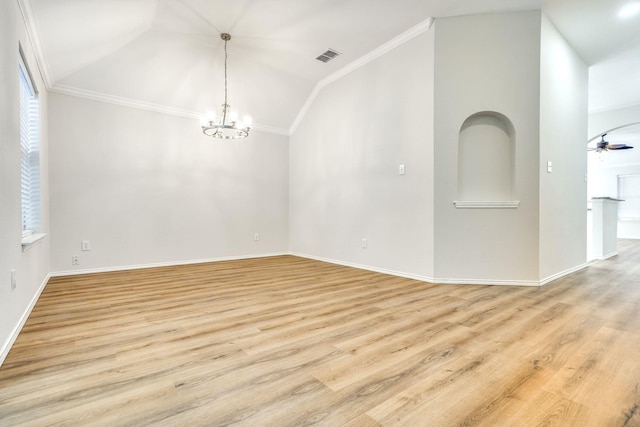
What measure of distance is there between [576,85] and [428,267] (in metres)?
3.42

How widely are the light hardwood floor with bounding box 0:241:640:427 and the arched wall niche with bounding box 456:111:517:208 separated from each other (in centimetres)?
114

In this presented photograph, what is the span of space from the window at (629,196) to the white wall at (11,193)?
13.8 m

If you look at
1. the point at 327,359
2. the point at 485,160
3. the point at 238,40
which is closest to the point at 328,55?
the point at 238,40

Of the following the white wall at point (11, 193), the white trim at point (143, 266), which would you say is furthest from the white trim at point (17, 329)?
the white trim at point (143, 266)

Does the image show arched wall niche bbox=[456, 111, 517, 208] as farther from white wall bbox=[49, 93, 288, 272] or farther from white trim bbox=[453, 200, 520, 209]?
white wall bbox=[49, 93, 288, 272]

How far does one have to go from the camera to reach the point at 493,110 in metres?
3.53

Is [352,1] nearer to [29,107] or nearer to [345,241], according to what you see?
[345,241]

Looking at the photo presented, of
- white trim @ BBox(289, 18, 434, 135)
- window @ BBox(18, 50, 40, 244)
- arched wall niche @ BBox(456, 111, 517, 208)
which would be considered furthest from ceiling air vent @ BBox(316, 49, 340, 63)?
window @ BBox(18, 50, 40, 244)

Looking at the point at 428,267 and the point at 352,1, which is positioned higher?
the point at 352,1

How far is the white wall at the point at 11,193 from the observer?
1819mm

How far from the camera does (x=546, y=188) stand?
11.9 ft

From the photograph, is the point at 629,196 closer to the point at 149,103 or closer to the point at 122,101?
the point at 149,103

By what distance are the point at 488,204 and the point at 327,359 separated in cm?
280

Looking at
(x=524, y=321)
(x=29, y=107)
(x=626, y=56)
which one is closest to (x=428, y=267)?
(x=524, y=321)
